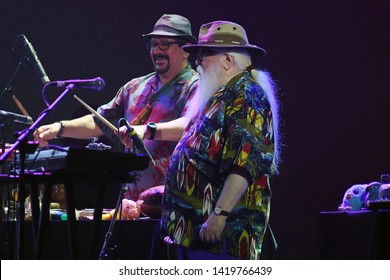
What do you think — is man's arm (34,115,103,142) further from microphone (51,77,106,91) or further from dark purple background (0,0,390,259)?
dark purple background (0,0,390,259)

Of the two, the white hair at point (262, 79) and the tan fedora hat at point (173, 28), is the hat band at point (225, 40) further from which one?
the tan fedora hat at point (173, 28)

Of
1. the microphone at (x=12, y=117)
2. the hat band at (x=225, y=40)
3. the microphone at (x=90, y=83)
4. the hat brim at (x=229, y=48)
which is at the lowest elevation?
the microphone at (x=12, y=117)

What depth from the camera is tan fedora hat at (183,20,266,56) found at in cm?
286

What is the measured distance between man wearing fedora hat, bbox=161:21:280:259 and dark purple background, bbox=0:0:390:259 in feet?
6.69

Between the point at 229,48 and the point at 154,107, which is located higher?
A: the point at 229,48

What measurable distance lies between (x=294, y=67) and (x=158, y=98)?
4.11 ft

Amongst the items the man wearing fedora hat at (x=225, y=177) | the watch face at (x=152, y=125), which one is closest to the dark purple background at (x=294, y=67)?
the watch face at (x=152, y=125)

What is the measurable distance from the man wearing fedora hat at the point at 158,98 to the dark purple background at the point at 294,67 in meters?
0.95

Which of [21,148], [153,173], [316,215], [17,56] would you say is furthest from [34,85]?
[21,148]

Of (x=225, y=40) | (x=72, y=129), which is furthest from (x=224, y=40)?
(x=72, y=129)

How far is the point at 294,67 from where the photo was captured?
4789mm

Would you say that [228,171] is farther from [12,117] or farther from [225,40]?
[12,117]

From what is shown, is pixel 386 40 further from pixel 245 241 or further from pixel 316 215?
pixel 245 241

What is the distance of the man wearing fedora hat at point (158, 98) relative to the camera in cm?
378
